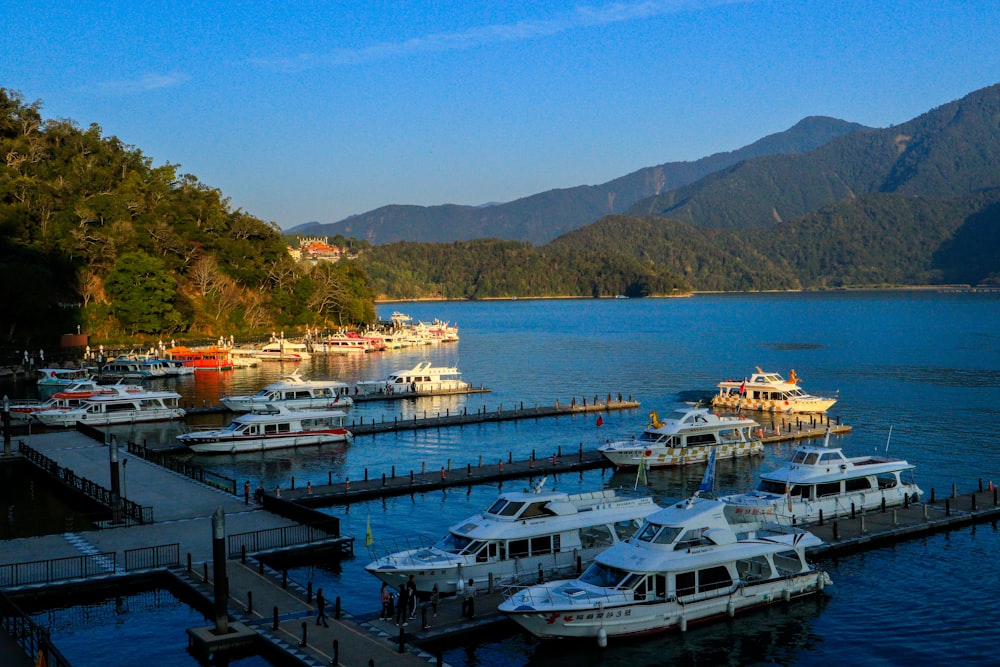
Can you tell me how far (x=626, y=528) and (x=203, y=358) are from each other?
84.8m

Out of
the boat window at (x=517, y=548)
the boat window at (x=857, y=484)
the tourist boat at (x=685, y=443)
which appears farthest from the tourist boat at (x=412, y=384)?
the boat window at (x=517, y=548)

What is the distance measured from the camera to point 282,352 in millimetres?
124312

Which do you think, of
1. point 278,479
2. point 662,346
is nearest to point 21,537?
point 278,479

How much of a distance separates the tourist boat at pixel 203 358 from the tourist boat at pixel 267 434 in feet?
162

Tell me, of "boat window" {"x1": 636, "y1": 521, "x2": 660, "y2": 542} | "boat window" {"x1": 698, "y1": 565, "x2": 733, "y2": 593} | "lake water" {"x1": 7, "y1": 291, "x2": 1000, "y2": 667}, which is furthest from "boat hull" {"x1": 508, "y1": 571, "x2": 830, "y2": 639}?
"boat window" {"x1": 636, "y1": 521, "x2": 660, "y2": 542}

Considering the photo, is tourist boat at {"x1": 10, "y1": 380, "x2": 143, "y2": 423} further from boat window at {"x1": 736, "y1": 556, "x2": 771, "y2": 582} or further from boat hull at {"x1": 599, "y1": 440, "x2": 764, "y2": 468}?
boat window at {"x1": 736, "y1": 556, "x2": 771, "y2": 582}

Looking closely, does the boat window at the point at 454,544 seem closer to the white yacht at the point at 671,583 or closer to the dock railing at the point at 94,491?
the white yacht at the point at 671,583

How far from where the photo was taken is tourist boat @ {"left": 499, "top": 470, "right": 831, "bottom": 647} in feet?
87.5

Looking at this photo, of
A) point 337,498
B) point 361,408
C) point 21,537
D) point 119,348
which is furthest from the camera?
point 119,348

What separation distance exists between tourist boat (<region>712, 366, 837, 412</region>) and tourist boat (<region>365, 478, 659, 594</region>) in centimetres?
4419

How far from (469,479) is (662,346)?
4171 inches

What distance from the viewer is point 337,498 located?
4484 centimetres

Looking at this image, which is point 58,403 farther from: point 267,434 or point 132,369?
point 132,369

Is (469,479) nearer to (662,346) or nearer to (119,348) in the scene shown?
(119,348)
